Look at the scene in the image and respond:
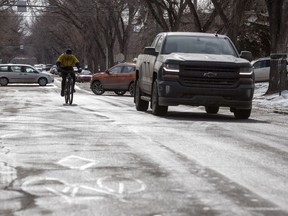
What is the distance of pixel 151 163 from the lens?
24.7ft

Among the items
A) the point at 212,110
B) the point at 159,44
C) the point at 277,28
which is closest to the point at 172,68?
the point at 159,44

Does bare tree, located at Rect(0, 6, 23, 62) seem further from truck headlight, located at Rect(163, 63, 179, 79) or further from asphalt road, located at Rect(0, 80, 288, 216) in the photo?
asphalt road, located at Rect(0, 80, 288, 216)

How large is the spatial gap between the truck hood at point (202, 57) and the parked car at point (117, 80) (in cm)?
1715

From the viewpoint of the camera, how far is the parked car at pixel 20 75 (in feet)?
155

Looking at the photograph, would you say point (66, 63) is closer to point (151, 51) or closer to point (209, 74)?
point (151, 51)

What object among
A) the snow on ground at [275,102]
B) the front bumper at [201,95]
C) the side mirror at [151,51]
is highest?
the side mirror at [151,51]

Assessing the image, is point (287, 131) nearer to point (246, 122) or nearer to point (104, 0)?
point (246, 122)

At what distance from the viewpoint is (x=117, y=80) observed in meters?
32.5

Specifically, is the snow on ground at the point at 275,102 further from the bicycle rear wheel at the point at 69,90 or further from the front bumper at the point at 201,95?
the bicycle rear wheel at the point at 69,90

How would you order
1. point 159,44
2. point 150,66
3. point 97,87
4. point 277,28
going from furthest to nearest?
point 97,87
point 277,28
point 159,44
point 150,66

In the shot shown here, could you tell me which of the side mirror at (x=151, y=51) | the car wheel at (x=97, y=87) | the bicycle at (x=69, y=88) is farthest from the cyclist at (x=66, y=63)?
the car wheel at (x=97, y=87)

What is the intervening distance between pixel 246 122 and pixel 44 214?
359 inches

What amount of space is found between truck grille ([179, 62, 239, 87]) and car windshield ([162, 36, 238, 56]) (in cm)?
114

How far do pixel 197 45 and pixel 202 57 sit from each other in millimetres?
980
